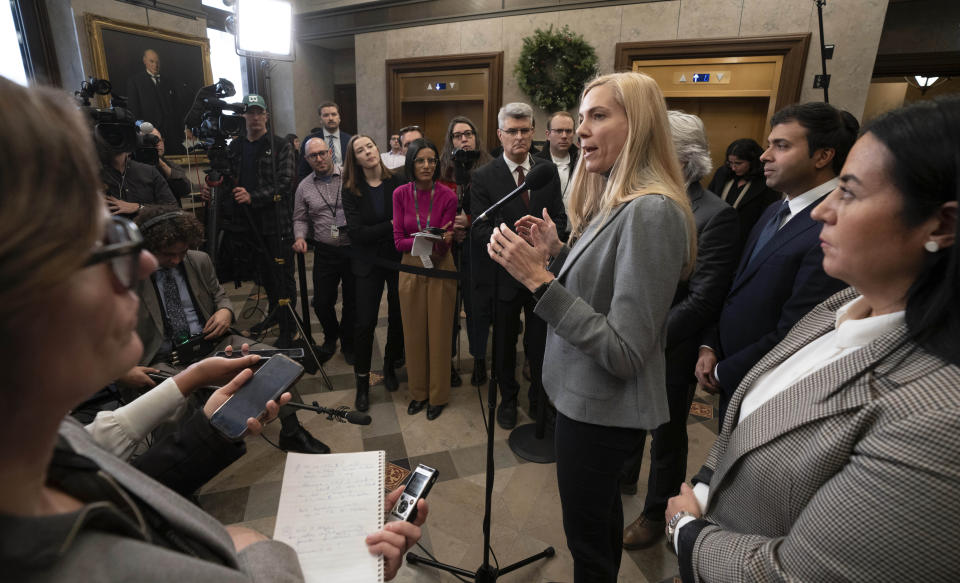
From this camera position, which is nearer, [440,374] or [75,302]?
[75,302]

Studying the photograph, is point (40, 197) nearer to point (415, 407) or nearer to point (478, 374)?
point (415, 407)

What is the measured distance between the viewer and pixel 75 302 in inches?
16.6

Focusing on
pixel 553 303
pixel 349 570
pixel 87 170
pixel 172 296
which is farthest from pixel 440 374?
pixel 87 170

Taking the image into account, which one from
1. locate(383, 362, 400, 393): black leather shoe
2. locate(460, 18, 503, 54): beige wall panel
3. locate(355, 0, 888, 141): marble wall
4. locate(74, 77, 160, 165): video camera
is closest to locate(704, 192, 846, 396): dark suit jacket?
locate(383, 362, 400, 393): black leather shoe

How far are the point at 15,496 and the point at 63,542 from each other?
66 millimetres

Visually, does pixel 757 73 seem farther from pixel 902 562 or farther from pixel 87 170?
pixel 87 170

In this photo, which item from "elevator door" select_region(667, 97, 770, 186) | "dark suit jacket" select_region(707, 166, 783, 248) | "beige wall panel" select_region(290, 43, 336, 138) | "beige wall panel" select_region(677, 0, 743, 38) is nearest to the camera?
"dark suit jacket" select_region(707, 166, 783, 248)

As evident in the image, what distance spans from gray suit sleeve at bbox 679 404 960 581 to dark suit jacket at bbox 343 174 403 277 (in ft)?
9.00

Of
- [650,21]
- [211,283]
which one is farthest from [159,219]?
[650,21]

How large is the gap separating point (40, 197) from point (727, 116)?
669 centimetres

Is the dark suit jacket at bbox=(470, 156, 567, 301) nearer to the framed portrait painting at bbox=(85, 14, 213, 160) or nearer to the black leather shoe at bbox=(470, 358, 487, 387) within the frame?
the black leather shoe at bbox=(470, 358, 487, 387)

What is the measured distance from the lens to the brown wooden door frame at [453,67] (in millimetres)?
6387

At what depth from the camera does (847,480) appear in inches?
27.2

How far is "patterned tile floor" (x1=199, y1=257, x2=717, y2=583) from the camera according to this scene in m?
1.99
